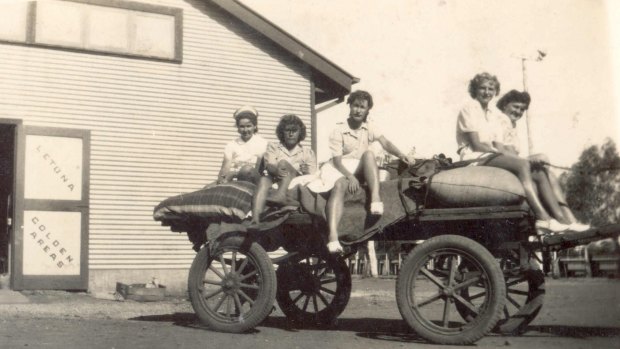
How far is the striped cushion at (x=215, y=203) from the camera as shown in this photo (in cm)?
709

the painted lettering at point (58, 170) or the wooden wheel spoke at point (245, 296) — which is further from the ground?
the painted lettering at point (58, 170)

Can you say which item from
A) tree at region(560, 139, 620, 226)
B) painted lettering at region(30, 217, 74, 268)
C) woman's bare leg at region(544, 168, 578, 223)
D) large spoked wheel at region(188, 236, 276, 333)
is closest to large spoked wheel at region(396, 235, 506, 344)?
woman's bare leg at region(544, 168, 578, 223)

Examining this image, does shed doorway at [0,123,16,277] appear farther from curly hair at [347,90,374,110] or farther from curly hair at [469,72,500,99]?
curly hair at [469,72,500,99]

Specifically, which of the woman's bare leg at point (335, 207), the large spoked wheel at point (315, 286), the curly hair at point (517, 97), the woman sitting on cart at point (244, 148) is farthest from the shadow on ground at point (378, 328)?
the curly hair at point (517, 97)

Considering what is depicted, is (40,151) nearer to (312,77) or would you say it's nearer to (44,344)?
(312,77)

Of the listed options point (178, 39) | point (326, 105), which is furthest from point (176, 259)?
point (326, 105)

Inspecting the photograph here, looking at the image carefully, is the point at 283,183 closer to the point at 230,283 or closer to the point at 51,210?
the point at 230,283

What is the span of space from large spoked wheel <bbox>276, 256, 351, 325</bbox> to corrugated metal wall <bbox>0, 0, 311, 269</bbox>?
6707 millimetres

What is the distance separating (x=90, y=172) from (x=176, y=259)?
2330 millimetres

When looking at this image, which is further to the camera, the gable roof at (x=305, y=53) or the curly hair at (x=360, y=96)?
the gable roof at (x=305, y=53)

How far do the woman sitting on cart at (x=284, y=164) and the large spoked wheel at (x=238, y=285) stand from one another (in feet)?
1.06

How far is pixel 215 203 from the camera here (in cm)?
716

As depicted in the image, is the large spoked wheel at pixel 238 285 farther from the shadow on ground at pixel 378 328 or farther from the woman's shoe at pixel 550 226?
the woman's shoe at pixel 550 226

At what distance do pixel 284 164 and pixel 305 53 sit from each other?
28.8ft
